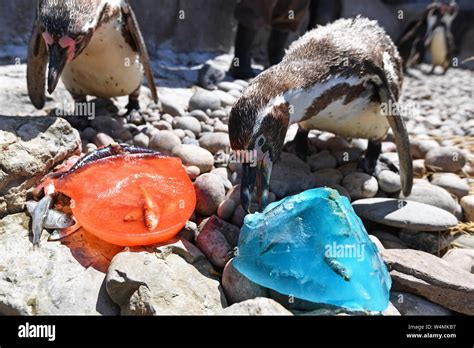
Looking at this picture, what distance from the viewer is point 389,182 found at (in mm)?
3107

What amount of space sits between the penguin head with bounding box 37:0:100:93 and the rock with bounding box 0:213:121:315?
2.91ft

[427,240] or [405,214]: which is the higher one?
[405,214]

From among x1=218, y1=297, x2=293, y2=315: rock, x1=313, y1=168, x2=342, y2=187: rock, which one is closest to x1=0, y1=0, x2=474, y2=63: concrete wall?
x1=313, y1=168, x2=342, y2=187: rock

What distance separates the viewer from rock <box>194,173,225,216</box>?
101 inches

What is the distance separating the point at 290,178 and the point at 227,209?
1.74 ft

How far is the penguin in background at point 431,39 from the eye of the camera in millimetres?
8195

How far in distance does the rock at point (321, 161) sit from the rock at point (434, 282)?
108 cm

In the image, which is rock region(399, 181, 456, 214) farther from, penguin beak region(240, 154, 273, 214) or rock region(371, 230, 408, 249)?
penguin beak region(240, 154, 273, 214)

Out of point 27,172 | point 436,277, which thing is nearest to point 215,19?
point 27,172

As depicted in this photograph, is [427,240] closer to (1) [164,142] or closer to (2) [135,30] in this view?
(1) [164,142]

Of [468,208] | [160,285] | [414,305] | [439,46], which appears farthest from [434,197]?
[439,46]

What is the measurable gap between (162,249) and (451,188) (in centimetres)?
192
